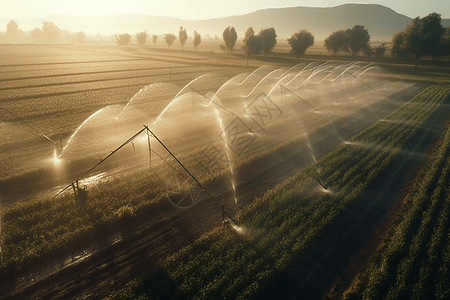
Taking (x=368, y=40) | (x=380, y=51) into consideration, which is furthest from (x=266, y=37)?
(x=380, y=51)

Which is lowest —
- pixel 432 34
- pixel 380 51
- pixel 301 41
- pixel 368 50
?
pixel 380 51

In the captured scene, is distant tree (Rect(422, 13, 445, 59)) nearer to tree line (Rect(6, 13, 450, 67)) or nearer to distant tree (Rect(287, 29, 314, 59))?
tree line (Rect(6, 13, 450, 67))

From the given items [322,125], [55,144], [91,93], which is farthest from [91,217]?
[91,93]

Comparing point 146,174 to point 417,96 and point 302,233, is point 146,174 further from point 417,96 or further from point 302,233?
point 417,96

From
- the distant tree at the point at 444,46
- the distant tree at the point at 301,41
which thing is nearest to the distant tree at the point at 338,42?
the distant tree at the point at 301,41

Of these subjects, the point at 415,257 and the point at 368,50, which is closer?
the point at 415,257

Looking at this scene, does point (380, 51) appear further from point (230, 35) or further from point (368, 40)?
point (230, 35)
